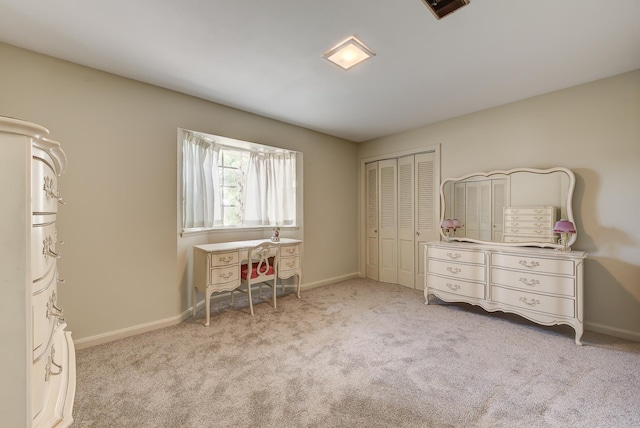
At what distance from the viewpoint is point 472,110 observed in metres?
3.51

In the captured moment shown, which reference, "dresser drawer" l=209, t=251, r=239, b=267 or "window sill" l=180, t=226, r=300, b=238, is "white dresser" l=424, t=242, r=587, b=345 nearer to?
"window sill" l=180, t=226, r=300, b=238

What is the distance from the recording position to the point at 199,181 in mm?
3191

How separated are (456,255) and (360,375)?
2028 millimetres

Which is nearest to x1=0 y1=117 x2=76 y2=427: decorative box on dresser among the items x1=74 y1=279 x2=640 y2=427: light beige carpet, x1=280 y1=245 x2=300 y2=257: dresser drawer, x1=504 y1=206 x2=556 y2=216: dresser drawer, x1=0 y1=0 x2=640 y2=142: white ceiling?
x1=74 y1=279 x2=640 y2=427: light beige carpet

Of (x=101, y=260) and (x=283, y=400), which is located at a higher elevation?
(x=101, y=260)

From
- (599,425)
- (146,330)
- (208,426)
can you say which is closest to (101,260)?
(146,330)

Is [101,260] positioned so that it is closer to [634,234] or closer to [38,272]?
[38,272]

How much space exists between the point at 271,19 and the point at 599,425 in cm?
330

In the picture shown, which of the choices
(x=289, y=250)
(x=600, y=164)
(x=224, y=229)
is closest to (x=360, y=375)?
(x=289, y=250)

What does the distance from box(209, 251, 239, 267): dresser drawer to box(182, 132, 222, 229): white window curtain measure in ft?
1.78

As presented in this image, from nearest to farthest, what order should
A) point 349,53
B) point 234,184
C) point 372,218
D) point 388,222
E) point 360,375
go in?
point 360,375, point 349,53, point 234,184, point 388,222, point 372,218

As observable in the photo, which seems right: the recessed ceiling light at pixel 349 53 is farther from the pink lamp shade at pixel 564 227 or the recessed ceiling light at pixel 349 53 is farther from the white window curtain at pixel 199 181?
the pink lamp shade at pixel 564 227

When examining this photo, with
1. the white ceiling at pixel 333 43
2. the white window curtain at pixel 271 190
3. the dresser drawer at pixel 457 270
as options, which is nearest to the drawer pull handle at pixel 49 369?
the white ceiling at pixel 333 43

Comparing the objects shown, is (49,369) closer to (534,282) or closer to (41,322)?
(41,322)
